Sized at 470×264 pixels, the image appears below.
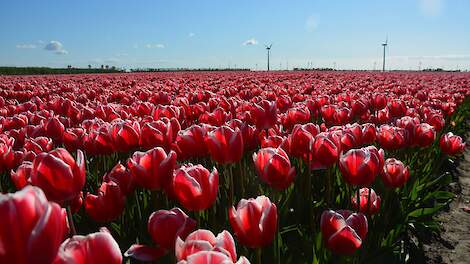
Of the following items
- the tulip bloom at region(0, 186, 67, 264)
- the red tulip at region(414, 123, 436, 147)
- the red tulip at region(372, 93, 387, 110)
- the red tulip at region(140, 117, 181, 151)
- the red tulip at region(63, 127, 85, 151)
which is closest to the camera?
the tulip bloom at region(0, 186, 67, 264)

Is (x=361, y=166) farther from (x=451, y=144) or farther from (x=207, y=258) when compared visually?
(x=451, y=144)

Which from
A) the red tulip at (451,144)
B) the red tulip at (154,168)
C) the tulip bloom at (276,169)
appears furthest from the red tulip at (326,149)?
the red tulip at (451,144)

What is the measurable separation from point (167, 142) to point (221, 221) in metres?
0.64

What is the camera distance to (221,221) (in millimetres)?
2783

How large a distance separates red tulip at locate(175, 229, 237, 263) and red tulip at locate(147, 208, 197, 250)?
1.23ft

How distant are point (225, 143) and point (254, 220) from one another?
88 cm

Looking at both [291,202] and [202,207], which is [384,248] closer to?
[291,202]

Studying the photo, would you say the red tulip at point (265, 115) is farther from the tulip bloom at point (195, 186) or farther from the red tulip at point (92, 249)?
the red tulip at point (92, 249)

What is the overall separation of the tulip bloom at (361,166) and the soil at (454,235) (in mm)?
1506

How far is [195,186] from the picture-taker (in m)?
1.83

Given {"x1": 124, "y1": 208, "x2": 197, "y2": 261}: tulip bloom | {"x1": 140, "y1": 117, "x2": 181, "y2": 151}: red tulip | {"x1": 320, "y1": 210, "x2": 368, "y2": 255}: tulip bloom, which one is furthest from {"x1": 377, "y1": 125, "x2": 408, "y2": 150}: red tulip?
{"x1": 124, "y1": 208, "x2": 197, "y2": 261}: tulip bloom

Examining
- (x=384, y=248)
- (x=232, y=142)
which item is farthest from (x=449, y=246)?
(x=232, y=142)

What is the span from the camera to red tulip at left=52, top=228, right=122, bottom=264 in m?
1.04

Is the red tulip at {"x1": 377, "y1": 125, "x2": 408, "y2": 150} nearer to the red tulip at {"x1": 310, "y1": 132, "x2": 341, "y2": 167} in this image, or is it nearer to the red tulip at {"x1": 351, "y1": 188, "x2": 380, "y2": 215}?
the red tulip at {"x1": 351, "y1": 188, "x2": 380, "y2": 215}
